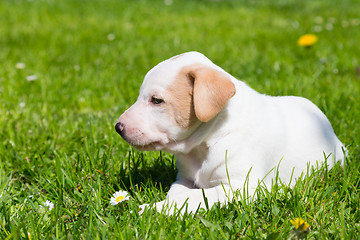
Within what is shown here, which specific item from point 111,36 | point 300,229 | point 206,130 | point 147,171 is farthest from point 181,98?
point 111,36

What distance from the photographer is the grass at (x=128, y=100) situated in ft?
7.39

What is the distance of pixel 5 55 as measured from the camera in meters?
5.56

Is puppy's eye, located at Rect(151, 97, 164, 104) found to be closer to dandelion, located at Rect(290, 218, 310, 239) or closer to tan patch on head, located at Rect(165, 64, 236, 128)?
tan patch on head, located at Rect(165, 64, 236, 128)

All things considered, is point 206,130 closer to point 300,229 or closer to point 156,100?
point 156,100

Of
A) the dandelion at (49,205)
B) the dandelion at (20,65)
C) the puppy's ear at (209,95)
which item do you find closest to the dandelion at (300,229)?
the puppy's ear at (209,95)

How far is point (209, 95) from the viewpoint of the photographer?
226cm

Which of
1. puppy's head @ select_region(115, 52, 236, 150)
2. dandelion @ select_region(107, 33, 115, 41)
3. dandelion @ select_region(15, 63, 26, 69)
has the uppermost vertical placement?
puppy's head @ select_region(115, 52, 236, 150)

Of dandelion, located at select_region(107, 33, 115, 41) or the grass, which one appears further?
dandelion, located at select_region(107, 33, 115, 41)

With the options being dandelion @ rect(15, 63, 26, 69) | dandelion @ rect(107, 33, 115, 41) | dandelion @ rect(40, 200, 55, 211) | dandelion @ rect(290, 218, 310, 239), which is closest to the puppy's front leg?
dandelion @ rect(290, 218, 310, 239)

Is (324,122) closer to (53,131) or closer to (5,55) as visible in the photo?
(53,131)

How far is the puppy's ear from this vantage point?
225 cm

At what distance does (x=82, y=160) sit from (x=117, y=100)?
1439mm

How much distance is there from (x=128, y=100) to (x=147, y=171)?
1462 mm

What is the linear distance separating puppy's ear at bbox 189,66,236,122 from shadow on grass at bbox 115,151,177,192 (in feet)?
2.09
